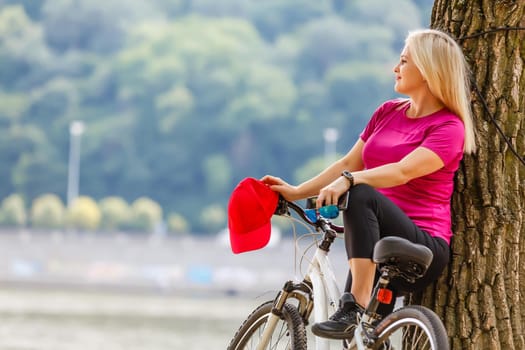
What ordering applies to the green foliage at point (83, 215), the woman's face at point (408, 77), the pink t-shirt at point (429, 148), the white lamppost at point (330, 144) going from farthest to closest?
the white lamppost at point (330, 144) → the green foliage at point (83, 215) → the woman's face at point (408, 77) → the pink t-shirt at point (429, 148)

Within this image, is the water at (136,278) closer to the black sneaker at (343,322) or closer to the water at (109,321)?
the water at (109,321)

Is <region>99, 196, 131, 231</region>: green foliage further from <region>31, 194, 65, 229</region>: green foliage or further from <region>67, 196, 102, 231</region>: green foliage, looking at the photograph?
<region>31, 194, 65, 229</region>: green foliage

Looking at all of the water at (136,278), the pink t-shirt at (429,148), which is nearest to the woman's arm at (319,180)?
the pink t-shirt at (429,148)

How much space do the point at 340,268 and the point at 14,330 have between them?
28157 mm

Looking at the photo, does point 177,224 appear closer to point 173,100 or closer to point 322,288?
point 173,100

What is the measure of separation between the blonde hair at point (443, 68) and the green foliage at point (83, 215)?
212 ft

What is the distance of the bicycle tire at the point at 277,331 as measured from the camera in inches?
137

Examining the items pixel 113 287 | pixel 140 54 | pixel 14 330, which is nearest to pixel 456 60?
pixel 14 330

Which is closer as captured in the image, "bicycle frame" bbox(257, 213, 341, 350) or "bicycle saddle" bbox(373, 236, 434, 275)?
"bicycle saddle" bbox(373, 236, 434, 275)

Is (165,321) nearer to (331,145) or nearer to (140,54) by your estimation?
(331,145)

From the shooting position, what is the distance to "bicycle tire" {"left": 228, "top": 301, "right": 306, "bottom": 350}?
11.4ft

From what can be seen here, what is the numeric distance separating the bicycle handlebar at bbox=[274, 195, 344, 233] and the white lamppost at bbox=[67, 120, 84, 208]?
69578 mm

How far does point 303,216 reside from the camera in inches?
143

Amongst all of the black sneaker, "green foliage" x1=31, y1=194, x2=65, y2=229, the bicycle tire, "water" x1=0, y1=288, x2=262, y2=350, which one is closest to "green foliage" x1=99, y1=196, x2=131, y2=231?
"green foliage" x1=31, y1=194, x2=65, y2=229
